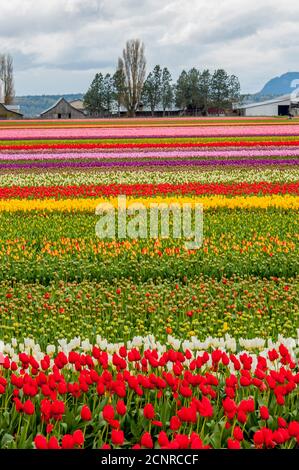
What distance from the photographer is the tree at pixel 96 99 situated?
113 metres

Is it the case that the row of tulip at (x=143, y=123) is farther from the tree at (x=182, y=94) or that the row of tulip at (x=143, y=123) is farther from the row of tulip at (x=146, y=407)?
the row of tulip at (x=146, y=407)

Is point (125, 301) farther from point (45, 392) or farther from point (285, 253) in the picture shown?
point (45, 392)

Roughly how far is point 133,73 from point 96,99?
819 inches

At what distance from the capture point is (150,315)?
25.4 feet

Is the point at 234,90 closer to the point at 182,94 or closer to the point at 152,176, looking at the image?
the point at 182,94

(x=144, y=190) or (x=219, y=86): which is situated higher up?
(x=219, y=86)

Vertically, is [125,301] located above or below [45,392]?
below

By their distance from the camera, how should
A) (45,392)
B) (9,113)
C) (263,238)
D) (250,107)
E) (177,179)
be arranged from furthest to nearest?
(250,107)
(9,113)
(177,179)
(263,238)
(45,392)

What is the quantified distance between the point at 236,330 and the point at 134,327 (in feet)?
3.66

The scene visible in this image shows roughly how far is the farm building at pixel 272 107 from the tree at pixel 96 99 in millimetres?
22054

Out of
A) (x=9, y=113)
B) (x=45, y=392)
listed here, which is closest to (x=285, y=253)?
(x=45, y=392)

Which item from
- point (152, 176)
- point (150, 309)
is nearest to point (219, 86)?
point (152, 176)

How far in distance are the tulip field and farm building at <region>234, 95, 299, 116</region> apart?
87.5 meters
